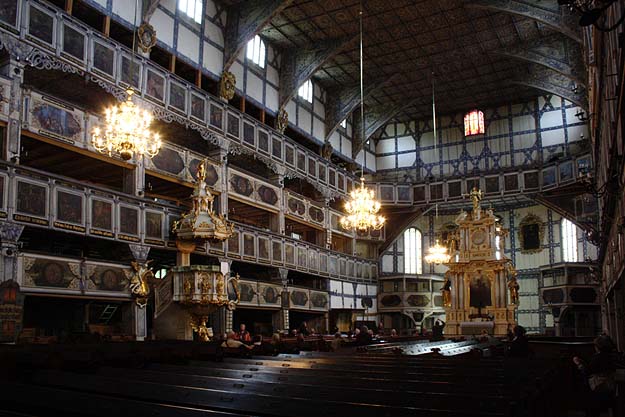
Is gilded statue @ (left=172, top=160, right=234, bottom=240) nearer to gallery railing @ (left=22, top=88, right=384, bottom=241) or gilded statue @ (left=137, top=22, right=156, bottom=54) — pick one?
gallery railing @ (left=22, top=88, right=384, bottom=241)

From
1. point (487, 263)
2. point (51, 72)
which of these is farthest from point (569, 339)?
point (51, 72)

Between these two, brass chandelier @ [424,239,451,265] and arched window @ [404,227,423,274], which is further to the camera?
arched window @ [404,227,423,274]

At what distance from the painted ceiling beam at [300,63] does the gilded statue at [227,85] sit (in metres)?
4.27

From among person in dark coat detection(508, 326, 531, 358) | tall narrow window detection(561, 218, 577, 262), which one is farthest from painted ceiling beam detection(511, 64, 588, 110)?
person in dark coat detection(508, 326, 531, 358)

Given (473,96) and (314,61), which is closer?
(314,61)

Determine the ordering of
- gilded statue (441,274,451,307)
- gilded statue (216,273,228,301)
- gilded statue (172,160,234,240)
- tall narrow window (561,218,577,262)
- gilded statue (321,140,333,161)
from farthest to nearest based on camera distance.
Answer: tall narrow window (561,218,577,262) → gilded statue (321,140,333,161) → gilded statue (441,274,451,307) → gilded statue (172,160,234,240) → gilded statue (216,273,228,301)

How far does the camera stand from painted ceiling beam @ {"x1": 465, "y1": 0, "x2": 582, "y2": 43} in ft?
75.5

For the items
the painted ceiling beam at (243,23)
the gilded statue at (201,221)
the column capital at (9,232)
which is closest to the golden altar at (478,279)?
the painted ceiling beam at (243,23)

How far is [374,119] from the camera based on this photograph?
36969 mm

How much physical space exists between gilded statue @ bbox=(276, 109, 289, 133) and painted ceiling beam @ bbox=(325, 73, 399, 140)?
16.5 feet

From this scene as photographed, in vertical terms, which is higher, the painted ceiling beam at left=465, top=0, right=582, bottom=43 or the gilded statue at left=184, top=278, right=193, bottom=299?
the painted ceiling beam at left=465, top=0, right=582, bottom=43

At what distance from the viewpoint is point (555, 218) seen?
3462 cm

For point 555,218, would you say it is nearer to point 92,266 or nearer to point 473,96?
point 473,96

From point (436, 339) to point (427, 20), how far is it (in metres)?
14.2
